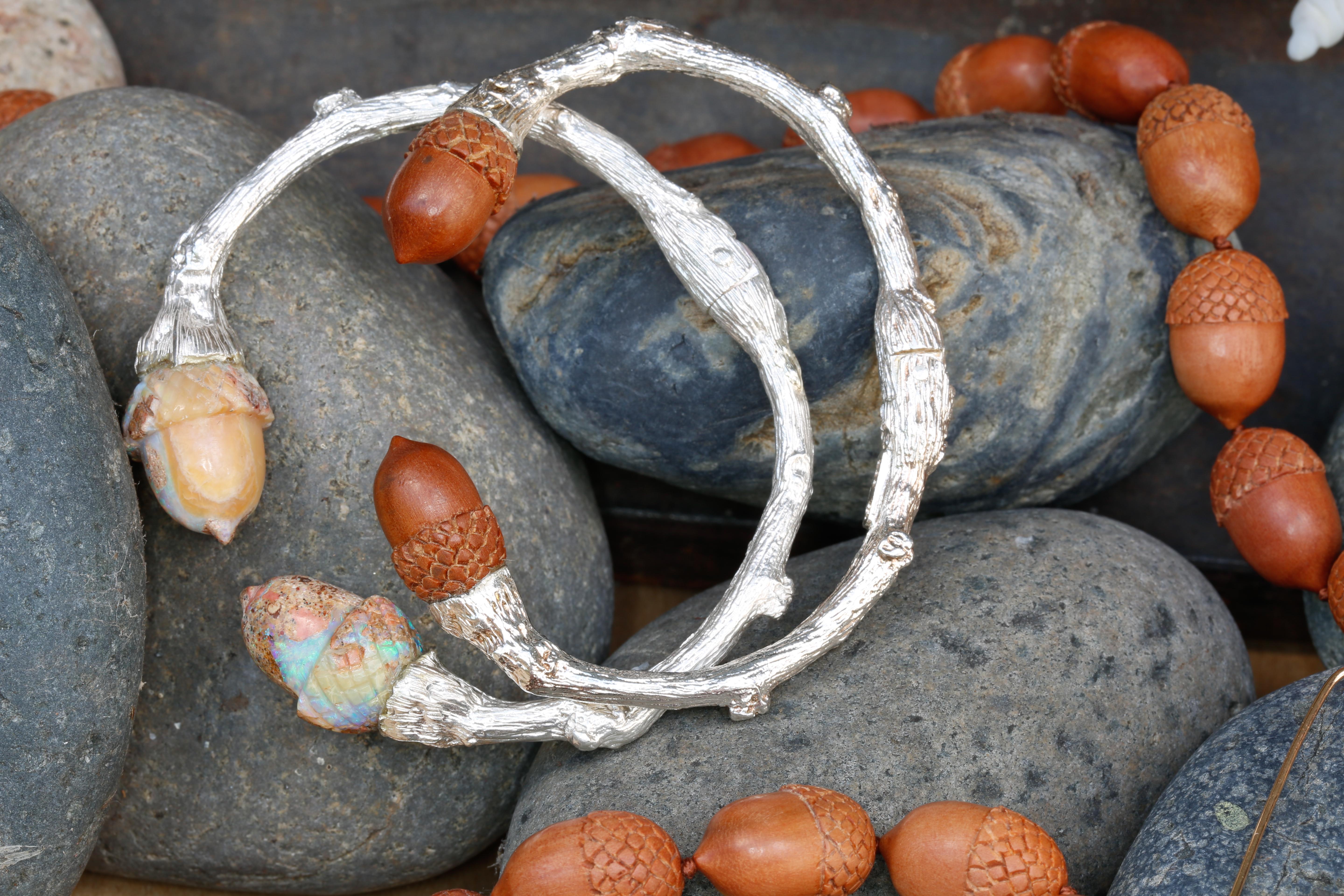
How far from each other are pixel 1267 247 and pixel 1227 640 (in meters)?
0.79

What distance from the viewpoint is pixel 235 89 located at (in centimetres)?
235

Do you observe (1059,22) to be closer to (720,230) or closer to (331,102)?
(720,230)

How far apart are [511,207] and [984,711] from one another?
1148mm

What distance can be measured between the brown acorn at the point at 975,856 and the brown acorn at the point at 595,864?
0.83ft

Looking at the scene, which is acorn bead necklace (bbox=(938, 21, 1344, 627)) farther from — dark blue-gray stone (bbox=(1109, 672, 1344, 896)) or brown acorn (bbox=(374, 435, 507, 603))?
brown acorn (bbox=(374, 435, 507, 603))

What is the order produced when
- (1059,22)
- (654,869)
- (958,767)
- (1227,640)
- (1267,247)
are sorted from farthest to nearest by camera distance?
(1059,22), (1267,247), (1227,640), (958,767), (654,869)

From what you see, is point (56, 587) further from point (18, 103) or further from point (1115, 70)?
point (1115, 70)

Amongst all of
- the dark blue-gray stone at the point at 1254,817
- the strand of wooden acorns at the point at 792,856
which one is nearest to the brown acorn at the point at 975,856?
the strand of wooden acorns at the point at 792,856

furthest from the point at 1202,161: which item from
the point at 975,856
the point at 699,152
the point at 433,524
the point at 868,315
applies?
the point at 433,524

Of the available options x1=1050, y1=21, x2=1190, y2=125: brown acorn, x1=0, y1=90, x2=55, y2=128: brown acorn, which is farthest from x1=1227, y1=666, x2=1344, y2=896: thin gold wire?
x1=0, y1=90, x2=55, y2=128: brown acorn

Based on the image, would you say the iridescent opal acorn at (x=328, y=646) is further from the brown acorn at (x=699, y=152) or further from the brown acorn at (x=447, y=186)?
the brown acorn at (x=699, y=152)

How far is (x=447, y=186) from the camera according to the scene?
131cm

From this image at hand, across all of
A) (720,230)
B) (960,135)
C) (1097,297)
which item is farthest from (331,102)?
(1097,297)

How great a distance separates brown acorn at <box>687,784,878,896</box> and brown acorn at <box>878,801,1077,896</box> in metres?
0.05
